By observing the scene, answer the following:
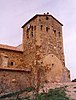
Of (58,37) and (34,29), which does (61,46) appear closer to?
(58,37)

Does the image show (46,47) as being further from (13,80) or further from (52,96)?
(52,96)

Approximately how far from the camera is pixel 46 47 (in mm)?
22109

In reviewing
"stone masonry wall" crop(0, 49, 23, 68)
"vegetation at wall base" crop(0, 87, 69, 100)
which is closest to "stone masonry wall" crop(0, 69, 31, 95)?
"vegetation at wall base" crop(0, 87, 69, 100)

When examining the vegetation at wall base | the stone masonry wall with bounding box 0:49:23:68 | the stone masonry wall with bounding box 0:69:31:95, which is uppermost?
the stone masonry wall with bounding box 0:49:23:68

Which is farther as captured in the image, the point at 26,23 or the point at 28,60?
the point at 26,23

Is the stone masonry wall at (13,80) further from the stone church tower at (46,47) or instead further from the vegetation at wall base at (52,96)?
the vegetation at wall base at (52,96)

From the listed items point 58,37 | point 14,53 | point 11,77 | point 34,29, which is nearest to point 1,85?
point 11,77

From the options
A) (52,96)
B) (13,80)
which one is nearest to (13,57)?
(13,80)

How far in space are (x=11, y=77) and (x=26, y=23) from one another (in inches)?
340

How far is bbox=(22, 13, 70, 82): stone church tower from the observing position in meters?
21.4

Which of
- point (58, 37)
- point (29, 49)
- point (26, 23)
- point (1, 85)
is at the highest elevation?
point (26, 23)

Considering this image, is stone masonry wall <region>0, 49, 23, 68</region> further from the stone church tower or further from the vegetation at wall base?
the vegetation at wall base

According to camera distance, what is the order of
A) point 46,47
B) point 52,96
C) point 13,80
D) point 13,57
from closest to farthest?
point 52,96
point 13,80
point 46,47
point 13,57

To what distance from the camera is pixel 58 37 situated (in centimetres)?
2414
